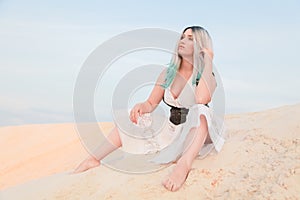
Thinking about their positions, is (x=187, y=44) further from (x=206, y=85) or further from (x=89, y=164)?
(x=89, y=164)

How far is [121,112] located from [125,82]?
0.25 meters

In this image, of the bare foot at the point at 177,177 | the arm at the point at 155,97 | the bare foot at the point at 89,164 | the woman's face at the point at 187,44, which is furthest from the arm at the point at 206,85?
the bare foot at the point at 89,164

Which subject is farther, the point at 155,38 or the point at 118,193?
the point at 155,38

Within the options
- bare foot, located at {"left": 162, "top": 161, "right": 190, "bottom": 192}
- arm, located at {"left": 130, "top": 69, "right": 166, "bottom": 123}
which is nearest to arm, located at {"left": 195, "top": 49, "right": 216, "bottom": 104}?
arm, located at {"left": 130, "top": 69, "right": 166, "bottom": 123}

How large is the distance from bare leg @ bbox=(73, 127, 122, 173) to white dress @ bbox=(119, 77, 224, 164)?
0.06 m

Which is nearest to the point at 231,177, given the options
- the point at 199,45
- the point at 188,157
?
the point at 188,157

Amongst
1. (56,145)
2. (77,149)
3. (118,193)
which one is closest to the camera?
(118,193)

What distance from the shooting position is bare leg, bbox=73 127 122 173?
12.2ft

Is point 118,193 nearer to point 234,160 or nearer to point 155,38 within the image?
point 234,160

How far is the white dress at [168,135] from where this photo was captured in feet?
11.6

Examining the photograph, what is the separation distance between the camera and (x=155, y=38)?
142 inches

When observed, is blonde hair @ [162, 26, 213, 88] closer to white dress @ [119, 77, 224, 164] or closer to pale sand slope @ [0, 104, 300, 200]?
white dress @ [119, 77, 224, 164]

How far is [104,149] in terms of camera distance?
12.2ft

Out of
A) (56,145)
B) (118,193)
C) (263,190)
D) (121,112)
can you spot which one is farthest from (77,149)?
(263,190)
